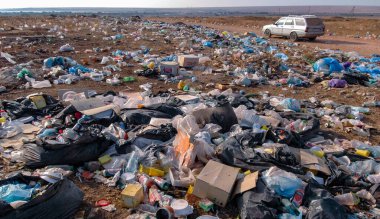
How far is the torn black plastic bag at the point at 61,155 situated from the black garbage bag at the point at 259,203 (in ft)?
6.71

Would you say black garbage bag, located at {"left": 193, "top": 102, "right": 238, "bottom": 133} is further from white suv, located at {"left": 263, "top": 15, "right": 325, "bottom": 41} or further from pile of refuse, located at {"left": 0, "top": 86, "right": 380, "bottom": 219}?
white suv, located at {"left": 263, "top": 15, "right": 325, "bottom": 41}

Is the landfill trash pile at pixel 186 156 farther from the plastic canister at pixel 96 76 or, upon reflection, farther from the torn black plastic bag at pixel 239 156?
the plastic canister at pixel 96 76

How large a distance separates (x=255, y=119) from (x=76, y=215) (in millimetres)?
3102

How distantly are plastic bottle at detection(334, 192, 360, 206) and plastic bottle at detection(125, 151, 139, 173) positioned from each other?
2406mm

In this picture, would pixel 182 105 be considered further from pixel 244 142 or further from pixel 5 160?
pixel 5 160

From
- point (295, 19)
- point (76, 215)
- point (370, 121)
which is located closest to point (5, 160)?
point (76, 215)

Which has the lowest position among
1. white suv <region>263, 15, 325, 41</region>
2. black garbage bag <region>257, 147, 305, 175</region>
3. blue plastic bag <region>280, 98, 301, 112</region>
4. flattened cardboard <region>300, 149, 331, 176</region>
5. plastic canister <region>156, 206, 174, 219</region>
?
plastic canister <region>156, 206, 174, 219</region>

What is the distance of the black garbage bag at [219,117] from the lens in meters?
4.77

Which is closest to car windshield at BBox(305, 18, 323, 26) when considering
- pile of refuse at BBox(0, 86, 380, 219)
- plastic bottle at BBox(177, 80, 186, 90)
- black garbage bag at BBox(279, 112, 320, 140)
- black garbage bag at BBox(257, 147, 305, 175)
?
plastic bottle at BBox(177, 80, 186, 90)

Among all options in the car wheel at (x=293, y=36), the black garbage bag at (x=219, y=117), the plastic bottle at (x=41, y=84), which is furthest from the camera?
the car wheel at (x=293, y=36)

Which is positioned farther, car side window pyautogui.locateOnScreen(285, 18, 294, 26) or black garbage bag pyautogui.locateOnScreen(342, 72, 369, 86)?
car side window pyautogui.locateOnScreen(285, 18, 294, 26)

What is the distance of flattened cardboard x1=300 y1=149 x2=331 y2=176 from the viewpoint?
379 centimetres

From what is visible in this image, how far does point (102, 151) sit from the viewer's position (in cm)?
420

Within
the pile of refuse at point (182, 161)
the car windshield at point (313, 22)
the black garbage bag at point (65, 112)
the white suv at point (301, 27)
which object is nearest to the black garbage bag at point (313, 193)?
the pile of refuse at point (182, 161)
